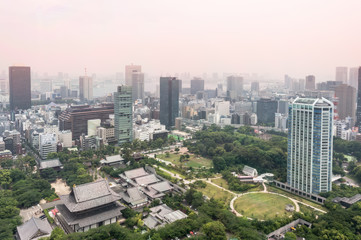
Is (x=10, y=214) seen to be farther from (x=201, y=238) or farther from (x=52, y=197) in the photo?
(x=201, y=238)

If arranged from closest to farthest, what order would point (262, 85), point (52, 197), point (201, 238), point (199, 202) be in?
point (201, 238) < point (199, 202) < point (52, 197) < point (262, 85)

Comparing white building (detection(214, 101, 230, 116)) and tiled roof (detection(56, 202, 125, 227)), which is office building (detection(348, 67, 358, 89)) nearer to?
white building (detection(214, 101, 230, 116))

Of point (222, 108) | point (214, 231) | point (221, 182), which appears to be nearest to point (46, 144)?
point (221, 182)

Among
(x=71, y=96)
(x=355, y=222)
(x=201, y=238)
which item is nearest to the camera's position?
(x=201, y=238)

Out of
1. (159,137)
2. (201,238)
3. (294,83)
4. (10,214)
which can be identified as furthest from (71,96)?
(201,238)

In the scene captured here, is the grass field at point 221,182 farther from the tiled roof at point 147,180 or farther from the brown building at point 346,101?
the brown building at point 346,101

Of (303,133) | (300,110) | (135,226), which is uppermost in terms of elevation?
(300,110)

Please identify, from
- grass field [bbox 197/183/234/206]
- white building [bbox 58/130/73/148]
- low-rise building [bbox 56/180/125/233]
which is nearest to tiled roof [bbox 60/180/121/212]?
low-rise building [bbox 56/180/125/233]
